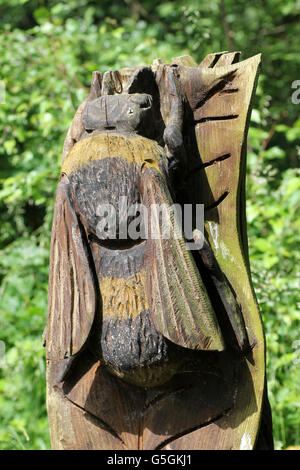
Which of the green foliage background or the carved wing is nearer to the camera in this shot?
the carved wing

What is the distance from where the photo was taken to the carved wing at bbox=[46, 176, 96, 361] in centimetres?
135

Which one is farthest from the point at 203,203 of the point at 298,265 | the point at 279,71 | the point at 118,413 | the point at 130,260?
the point at 279,71

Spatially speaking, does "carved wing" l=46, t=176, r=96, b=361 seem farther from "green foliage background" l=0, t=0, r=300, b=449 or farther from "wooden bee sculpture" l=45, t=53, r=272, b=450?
"green foliage background" l=0, t=0, r=300, b=449

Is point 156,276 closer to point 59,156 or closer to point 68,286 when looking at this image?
point 68,286

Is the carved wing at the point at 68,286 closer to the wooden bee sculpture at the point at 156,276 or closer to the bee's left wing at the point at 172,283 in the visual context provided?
the wooden bee sculpture at the point at 156,276

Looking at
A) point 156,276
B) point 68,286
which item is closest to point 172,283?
point 156,276

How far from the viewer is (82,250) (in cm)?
137

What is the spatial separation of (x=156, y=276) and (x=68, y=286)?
0.20 meters

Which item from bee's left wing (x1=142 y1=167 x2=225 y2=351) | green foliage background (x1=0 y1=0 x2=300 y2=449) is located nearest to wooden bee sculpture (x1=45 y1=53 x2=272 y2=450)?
bee's left wing (x1=142 y1=167 x2=225 y2=351)

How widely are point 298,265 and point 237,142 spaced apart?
1370mm

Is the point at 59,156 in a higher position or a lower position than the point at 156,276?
higher

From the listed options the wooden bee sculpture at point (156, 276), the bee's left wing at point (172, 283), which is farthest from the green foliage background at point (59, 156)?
the bee's left wing at point (172, 283)

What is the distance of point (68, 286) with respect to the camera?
4.50ft
